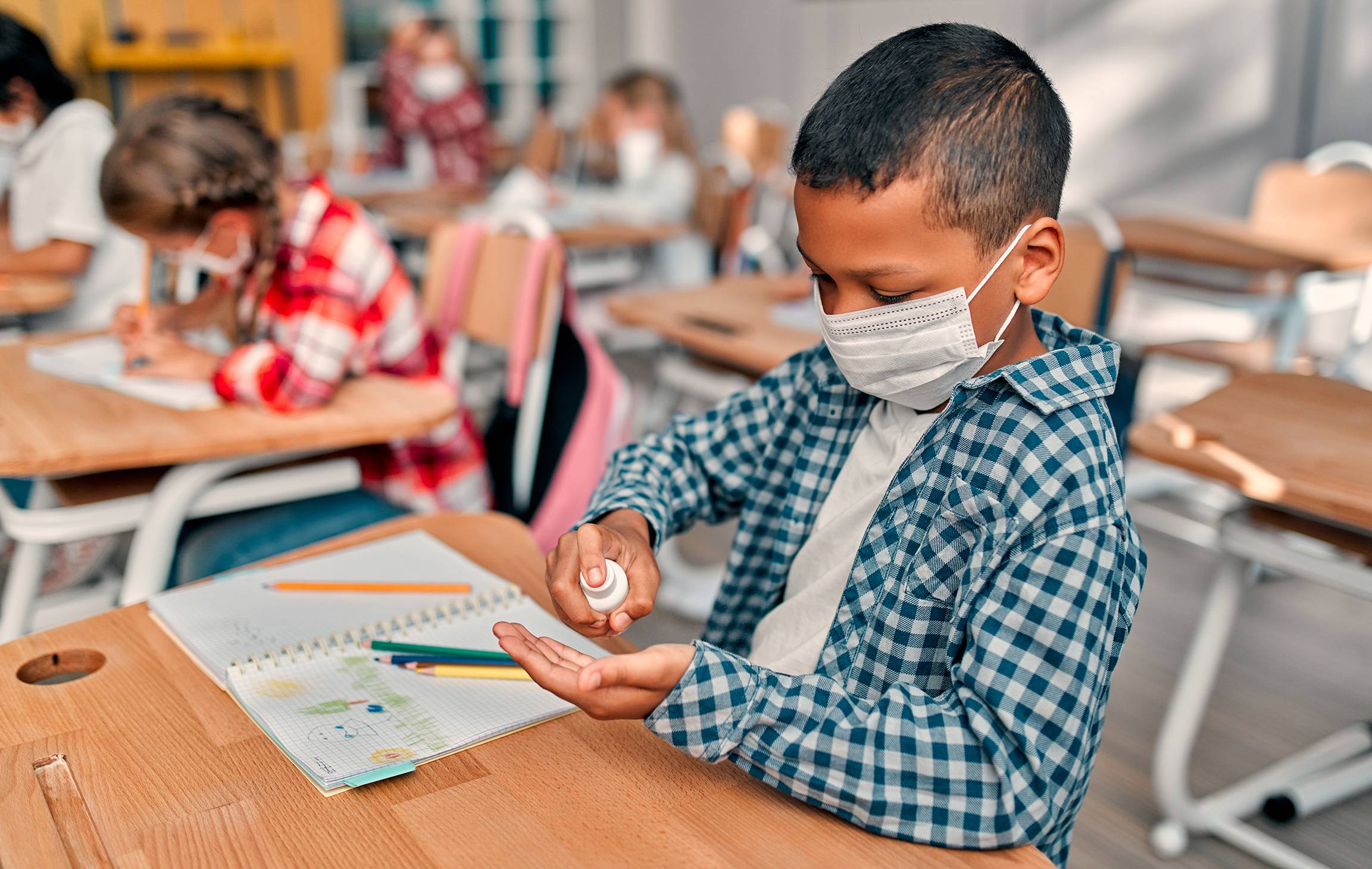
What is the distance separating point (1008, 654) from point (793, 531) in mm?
319

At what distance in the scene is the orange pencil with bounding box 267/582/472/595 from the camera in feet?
3.40

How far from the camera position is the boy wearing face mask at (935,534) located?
0.70m

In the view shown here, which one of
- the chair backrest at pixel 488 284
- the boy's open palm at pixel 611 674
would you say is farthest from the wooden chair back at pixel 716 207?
the boy's open palm at pixel 611 674

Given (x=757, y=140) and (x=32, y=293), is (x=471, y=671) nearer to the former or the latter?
(x=32, y=293)

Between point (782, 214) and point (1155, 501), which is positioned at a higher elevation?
point (782, 214)

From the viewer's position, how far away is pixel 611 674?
27.2 inches

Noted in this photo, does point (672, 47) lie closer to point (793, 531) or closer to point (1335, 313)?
point (1335, 313)

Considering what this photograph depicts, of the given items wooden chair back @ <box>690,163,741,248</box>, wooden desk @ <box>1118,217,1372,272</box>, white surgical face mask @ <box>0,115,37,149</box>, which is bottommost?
wooden desk @ <box>1118,217,1372,272</box>

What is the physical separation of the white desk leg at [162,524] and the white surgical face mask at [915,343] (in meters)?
1.02

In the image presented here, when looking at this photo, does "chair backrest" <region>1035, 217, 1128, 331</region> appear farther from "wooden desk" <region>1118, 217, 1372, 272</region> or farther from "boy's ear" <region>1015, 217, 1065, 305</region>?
"boy's ear" <region>1015, 217, 1065, 305</region>

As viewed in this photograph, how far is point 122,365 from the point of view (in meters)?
1.75

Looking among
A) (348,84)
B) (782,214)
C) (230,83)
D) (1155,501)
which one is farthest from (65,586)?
(230,83)

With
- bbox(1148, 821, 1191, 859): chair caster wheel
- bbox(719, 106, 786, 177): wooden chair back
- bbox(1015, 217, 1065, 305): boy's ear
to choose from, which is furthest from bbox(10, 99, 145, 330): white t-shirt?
bbox(719, 106, 786, 177): wooden chair back

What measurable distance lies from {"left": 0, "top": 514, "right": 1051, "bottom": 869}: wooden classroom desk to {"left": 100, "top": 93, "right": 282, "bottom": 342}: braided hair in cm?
96
